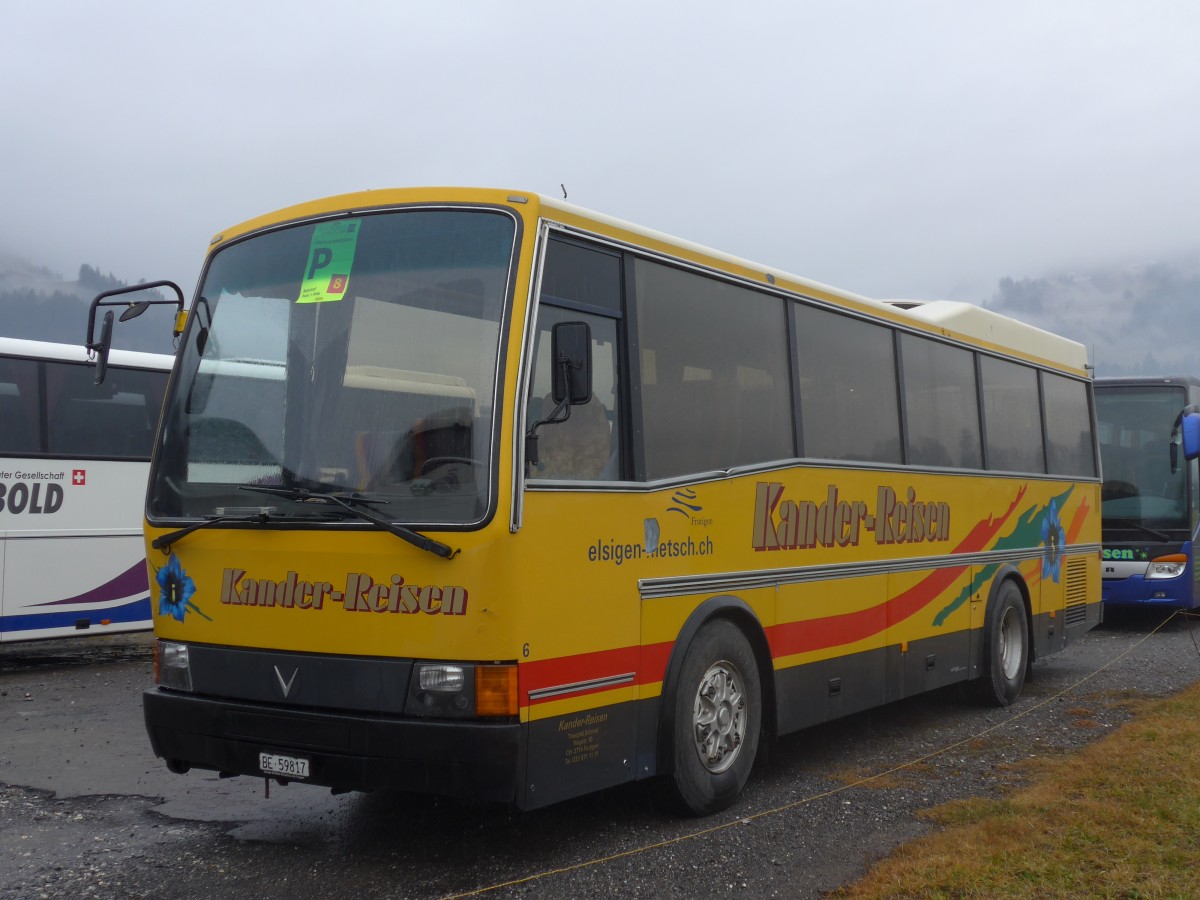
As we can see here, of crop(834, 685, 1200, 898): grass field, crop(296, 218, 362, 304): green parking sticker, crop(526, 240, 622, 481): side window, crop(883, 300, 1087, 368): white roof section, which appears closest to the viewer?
crop(834, 685, 1200, 898): grass field

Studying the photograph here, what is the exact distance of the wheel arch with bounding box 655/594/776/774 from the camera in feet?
20.5

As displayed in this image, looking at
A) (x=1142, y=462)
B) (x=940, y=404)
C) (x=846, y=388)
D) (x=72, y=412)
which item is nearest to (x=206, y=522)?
(x=846, y=388)

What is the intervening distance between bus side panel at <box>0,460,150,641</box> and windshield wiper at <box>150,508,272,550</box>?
275 inches

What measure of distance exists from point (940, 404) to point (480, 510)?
567cm

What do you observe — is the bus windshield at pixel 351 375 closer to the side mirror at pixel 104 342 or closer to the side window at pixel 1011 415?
the side mirror at pixel 104 342

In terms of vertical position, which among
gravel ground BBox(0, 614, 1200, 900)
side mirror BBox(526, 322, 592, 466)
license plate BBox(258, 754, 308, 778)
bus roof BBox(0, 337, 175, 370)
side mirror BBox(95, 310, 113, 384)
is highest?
bus roof BBox(0, 337, 175, 370)

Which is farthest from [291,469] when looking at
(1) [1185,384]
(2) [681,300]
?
(1) [1185,384]

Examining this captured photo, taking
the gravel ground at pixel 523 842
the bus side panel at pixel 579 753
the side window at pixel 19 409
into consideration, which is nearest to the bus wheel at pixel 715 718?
the gravel ground at pixel 523 842

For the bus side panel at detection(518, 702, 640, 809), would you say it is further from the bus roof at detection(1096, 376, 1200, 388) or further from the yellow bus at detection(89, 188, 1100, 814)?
the bus roof at detection(1096, 376, 1200, 388)

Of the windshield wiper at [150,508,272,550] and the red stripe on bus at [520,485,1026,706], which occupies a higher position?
the windshield wiper at [150,508,272,550]

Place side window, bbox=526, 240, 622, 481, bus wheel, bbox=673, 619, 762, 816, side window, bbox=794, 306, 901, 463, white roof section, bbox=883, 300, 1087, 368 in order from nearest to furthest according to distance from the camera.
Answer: side window, bbox=526, 240, 622, 481 < bus wheel, bbox=673, 619, 762, 816 < side window, bbox=794, 306, 901, 463 < white roof section, bbox=883, 300, 1087, 368

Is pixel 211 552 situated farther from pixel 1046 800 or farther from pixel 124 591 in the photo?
pixel 124 591

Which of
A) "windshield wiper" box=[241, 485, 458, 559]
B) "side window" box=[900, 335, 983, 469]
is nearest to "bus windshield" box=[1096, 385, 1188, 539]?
"side window" box=[900, 335, 983, 469]

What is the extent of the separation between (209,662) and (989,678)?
698 centimetres
